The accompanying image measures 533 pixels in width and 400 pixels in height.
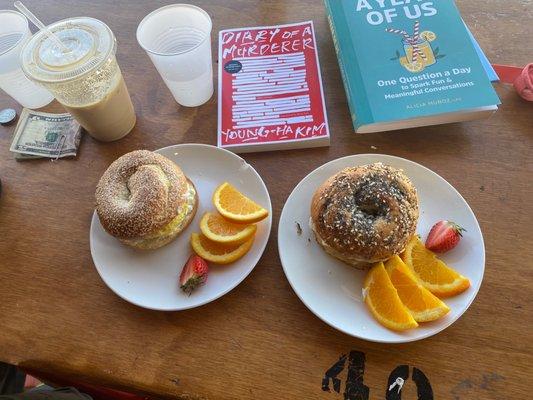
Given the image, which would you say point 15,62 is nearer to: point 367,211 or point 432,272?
point 367,211

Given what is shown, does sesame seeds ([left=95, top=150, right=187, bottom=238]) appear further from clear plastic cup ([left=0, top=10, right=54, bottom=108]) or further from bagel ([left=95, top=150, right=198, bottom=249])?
clear plastic cup ([left=0, top=10, right=54, bottom=108])

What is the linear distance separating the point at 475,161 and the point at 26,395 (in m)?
1.39

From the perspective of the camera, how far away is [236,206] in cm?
107

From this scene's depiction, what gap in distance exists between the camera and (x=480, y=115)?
3.85 ft

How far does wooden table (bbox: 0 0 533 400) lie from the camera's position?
3.05 ft

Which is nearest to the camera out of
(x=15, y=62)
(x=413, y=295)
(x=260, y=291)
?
(x=413, y=295)

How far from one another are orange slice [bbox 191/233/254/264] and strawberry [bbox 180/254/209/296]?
0.02m

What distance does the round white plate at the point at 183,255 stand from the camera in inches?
39.6

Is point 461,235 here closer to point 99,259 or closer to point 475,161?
point 475,161

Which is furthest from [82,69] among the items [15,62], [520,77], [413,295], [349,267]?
[520,77]

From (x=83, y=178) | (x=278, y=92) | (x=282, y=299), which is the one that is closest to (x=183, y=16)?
(x=278, y=92)

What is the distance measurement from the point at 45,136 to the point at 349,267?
3.26 feet

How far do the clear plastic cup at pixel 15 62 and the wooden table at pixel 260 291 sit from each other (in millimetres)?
68

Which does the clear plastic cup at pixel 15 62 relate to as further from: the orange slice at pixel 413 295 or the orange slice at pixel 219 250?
the orange slice at pixel 413 295
